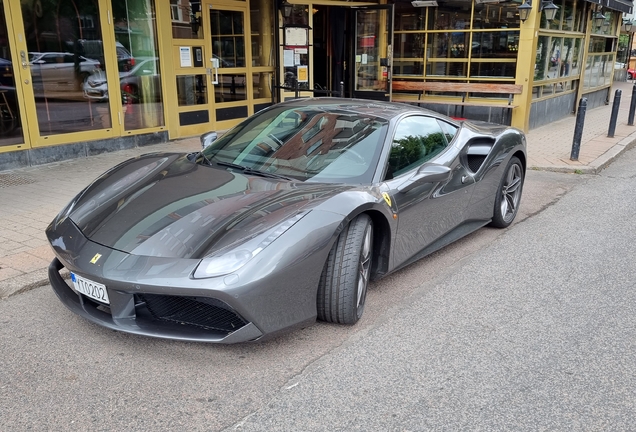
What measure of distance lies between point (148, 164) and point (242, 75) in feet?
23.5

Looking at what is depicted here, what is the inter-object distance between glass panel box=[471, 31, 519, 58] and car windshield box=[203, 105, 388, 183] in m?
8.57

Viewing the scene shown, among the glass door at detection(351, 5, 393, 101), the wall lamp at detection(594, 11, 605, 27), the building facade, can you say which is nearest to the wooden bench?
the building facade

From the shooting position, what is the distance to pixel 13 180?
23.2 ft

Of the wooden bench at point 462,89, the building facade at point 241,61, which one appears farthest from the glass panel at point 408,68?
the wooden bench at point 462,89

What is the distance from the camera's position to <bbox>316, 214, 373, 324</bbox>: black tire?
3316 mm

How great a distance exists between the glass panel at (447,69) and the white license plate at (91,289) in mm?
11133

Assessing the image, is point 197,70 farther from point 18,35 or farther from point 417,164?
point 417,164

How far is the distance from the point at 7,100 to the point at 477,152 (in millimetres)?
6153

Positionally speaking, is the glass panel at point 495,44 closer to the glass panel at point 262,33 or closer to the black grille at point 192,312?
the glass panel at point 262,33

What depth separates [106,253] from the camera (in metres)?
3.05

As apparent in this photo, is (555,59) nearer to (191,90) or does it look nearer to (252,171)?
(191,90)

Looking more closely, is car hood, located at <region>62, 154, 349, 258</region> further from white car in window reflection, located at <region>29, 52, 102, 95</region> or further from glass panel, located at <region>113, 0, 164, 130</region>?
glass panel, located at <region>113, 0, 164, 130</region>

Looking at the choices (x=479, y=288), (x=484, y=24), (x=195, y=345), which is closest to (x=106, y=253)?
(x=195, y=345)

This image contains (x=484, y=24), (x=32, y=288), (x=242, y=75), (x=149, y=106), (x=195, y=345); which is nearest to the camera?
(x=195, y=345)
